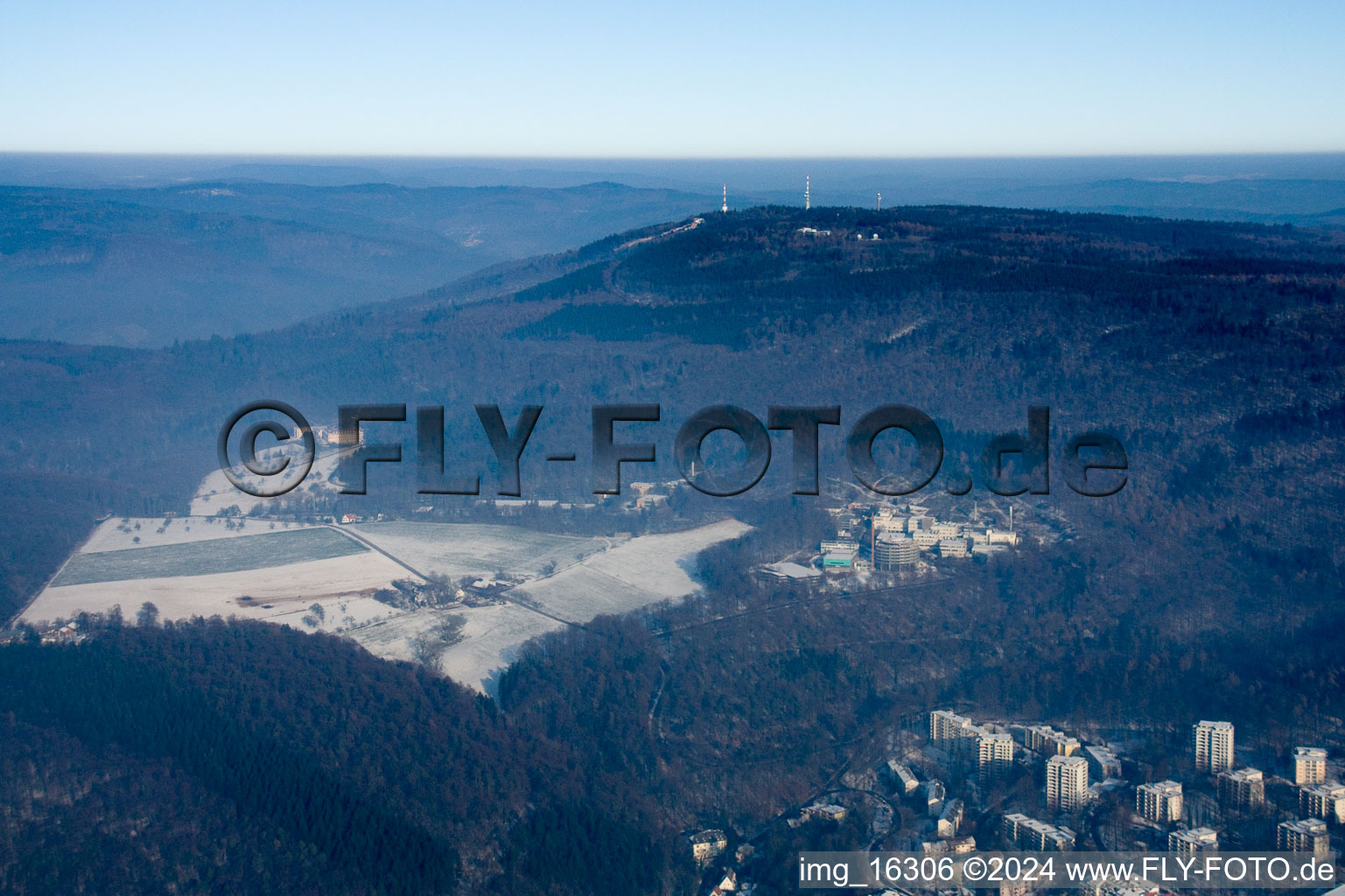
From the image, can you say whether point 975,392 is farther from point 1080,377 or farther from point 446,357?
point 446,357

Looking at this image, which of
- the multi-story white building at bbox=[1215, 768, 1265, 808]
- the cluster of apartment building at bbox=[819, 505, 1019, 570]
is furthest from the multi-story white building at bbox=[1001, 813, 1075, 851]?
the cluster of apartment building at bbox=[819, 505, 1019, 570]

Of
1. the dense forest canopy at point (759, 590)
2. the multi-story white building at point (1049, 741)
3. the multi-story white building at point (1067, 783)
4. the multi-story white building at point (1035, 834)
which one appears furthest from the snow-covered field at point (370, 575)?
the multi-story white building at point (1067, 783)

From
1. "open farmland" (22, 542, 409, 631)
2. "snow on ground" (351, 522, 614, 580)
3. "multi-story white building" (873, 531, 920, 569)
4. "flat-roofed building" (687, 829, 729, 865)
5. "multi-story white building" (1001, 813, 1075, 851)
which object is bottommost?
"flat-roofed building" (687, 829, 729, 865)

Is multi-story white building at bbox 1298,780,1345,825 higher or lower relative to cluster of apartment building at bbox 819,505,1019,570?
lower

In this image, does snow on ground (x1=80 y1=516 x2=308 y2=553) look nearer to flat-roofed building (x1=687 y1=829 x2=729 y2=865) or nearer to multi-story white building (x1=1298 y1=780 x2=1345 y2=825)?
flat-roofed building (x1=687 y1=829 x2=729 y2=865)

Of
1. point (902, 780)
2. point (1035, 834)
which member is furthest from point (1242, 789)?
point (902, 780)

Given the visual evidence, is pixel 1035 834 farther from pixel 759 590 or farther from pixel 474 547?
pixel 474 547

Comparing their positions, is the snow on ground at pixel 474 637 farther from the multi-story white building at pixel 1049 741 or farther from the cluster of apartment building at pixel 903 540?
the multi-story white building at pixel 1049 741
